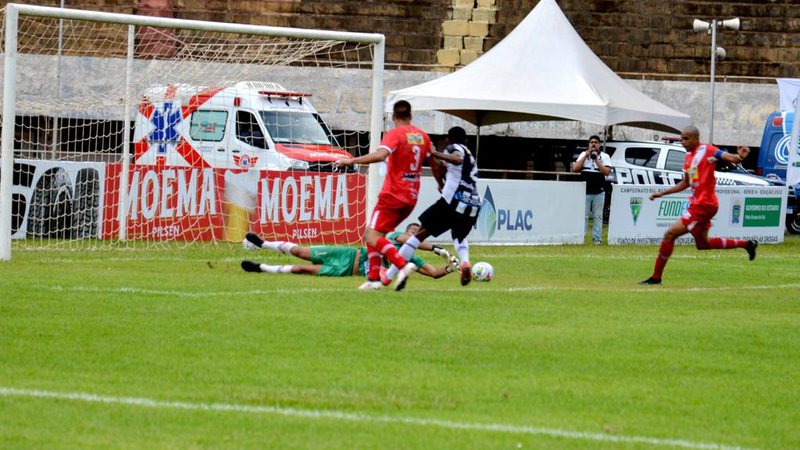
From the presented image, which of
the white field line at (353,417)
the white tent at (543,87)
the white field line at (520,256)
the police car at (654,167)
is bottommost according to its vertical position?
the white field line at (520,256)

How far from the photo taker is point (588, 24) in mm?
42281

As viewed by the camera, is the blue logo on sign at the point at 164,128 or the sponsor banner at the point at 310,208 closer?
the sponsor banner at the point at 310,208

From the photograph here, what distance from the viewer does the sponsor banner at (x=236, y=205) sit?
21531 millimetres

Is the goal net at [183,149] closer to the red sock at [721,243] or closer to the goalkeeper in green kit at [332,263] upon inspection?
the goalkeeper in green kit at [332,263]

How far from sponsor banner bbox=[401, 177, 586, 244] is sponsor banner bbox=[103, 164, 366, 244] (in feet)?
3.79

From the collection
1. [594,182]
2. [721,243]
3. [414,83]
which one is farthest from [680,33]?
[721,243]

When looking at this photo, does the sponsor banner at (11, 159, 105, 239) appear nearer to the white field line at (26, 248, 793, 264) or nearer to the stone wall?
the white field line at (26, 248, 793, 264)

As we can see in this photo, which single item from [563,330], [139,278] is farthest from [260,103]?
[563,330]

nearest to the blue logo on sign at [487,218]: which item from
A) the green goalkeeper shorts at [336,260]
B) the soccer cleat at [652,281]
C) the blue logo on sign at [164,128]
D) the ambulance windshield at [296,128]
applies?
the ambulance windshield at [296,128]

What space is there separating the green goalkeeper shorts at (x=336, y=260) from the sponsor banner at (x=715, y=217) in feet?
30.8

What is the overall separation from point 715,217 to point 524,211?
4108 mm

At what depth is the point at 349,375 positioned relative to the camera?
891 cm

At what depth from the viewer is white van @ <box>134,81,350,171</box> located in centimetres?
2486

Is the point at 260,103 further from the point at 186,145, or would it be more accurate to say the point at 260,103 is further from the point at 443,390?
the point at 443,390
